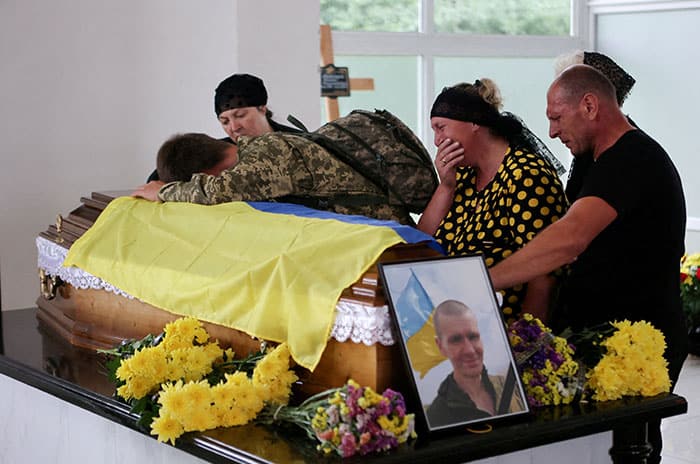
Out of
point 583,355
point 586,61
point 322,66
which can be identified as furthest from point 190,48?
point 583,355

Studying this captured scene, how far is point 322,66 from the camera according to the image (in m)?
7.34

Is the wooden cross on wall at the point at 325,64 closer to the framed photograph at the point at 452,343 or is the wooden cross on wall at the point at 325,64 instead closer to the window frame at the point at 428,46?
the window frame at the point at 428,46

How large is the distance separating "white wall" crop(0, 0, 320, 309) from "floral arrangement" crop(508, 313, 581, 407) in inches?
139

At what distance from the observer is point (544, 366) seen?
8.42 feet

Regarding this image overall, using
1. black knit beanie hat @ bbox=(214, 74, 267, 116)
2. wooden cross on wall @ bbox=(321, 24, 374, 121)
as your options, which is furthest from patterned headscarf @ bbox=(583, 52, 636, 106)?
wooden cross on wall @ bbox=(321, 24, 374, 121)

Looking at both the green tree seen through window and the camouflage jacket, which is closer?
the camouflage jacket

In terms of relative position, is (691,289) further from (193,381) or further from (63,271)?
(193,381)

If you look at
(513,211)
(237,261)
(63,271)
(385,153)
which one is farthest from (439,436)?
(63,271)

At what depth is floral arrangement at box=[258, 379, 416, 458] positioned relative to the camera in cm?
224

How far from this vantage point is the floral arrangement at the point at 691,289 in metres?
6.46

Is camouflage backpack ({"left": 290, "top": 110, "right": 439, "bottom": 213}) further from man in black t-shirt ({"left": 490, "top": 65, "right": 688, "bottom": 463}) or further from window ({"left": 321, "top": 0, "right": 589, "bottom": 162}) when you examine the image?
window ({"left": 321, "top": 0, "right": 589, "bottom": 162})

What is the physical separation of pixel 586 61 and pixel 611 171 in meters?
1.03

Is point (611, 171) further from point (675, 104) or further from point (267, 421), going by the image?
point (675, 104)

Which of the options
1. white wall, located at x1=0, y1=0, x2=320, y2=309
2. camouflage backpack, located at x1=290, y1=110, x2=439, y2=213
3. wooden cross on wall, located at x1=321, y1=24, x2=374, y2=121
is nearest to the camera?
camouflage backpack, located at x1=290, y1=110, x2=439, y2=213
